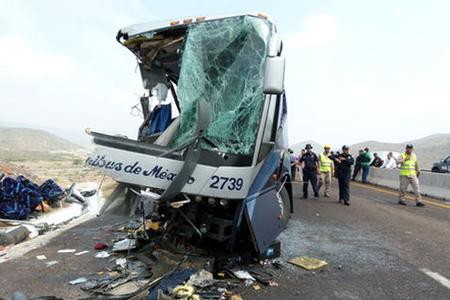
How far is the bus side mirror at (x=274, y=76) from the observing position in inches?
144

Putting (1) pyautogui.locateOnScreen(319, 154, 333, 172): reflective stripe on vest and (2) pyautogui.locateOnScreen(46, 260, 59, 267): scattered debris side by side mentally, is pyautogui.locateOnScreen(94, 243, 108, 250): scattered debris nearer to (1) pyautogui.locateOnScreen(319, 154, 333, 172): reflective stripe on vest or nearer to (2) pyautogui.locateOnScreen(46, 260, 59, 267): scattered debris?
(2) pyautogui.locateOnScreen(46, 260, 59, 267): scattered debris

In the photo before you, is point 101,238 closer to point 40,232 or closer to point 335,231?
point 40,232

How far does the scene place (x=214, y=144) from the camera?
156 inches

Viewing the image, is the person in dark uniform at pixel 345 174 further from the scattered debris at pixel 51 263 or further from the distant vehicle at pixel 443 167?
the distant vehicle at pixel 443 167

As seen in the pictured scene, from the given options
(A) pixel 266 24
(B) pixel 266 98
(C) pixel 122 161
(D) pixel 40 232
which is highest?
(A) pixel 266 24

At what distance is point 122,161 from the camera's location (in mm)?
3748

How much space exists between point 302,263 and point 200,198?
74.2 inches

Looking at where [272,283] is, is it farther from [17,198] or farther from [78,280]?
[17,198]

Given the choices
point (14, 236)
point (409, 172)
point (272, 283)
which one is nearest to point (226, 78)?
point (272, 283)

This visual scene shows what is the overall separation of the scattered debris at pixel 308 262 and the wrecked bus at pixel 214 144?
1.80 ft

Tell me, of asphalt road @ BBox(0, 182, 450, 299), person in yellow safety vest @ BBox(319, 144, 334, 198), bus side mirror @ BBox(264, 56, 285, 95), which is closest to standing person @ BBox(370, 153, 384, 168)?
person in yellow safety vest @ BBox(319, 144, 334, 198)

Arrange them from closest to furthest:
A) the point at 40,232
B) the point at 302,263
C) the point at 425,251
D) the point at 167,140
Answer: the point at 167,140, the point at 302,263, the point at 425,251, the point at 40,232

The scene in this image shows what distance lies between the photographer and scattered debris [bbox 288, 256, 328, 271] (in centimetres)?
485

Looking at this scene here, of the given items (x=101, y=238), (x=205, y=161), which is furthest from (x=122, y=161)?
(x=101, y=238)
